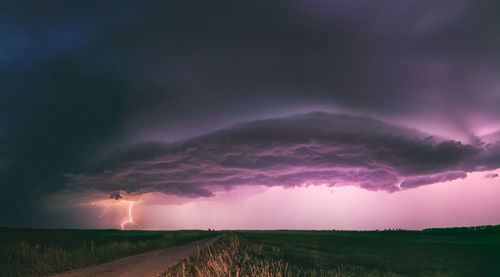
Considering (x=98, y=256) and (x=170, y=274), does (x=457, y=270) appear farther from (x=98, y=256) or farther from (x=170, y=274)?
(x=98, y=256)

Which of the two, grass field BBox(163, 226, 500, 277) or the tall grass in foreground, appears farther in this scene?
grass field BBox(163, 226, 500, 277)

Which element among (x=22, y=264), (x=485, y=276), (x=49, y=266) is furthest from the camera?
(x=485, y=276)

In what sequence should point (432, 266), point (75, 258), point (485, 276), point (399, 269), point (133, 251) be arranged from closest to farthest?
point (75, 258)
point (485, 276)
point (399, 269)
point (432, 266)
point (133, 251)

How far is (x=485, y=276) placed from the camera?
2228 cm

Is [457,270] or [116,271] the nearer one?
[116,271]

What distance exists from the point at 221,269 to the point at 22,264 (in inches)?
493

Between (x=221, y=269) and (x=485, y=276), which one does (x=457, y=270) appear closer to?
(x=485, y=276)

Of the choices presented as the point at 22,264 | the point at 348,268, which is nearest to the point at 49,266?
the point at 22,264

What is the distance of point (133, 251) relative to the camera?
1214 inches

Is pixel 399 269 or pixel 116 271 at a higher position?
pixel 116 271

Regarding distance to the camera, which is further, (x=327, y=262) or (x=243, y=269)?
(x=327, y=262)

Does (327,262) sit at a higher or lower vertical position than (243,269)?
lower

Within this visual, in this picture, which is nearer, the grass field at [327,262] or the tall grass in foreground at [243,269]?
the tall grass in foreground at [243,269]

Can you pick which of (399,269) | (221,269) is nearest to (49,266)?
(221,269)
